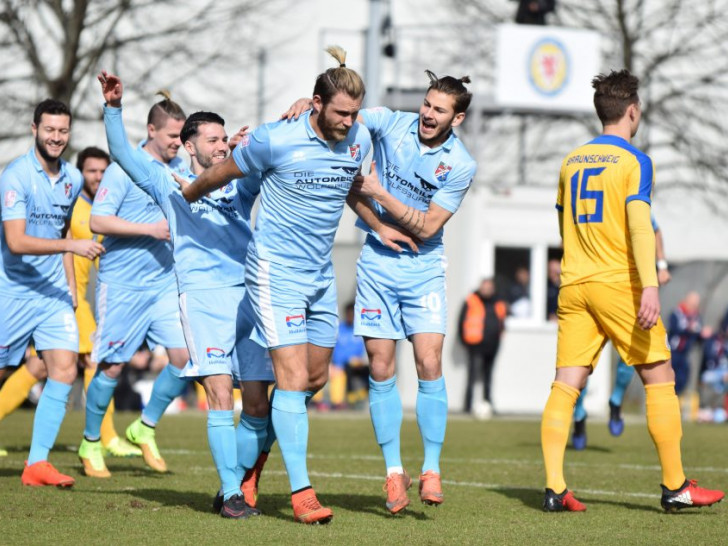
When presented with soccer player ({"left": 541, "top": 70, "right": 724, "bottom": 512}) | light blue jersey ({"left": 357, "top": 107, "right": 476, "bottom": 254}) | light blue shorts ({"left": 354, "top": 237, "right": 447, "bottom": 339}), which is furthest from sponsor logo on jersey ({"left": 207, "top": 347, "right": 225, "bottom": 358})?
soccer player ({"left": 541, "top": 70, "right": 724, "bottom": 512})

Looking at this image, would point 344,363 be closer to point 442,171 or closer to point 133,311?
point 133,311

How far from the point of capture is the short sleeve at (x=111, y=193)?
9.13 metres

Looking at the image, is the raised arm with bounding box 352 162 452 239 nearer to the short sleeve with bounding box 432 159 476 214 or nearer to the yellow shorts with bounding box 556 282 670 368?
the short sleeve with bounding box 432 159 476 214

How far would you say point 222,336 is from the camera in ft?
23.9

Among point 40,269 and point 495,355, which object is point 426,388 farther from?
point 495,355

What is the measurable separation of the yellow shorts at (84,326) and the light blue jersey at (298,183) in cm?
458

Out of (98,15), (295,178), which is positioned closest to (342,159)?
(295,178)

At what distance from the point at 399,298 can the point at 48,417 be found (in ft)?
8.72

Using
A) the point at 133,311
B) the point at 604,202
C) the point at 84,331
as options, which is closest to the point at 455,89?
the point at 604,202

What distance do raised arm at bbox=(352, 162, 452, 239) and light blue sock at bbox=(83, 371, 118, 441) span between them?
3079 millimetres

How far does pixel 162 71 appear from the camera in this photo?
83.3 feet

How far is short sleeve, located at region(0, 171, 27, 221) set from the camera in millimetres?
8484

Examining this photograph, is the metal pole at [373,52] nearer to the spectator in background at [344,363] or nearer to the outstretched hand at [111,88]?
the spectator in background at [344,363]

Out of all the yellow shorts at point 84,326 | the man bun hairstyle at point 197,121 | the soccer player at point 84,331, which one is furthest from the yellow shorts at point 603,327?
the yellow shorts at point 84,326
